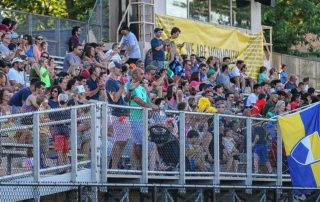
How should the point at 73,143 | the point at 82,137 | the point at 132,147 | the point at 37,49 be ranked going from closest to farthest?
the point at 73,143 < the point at 82,137 < the point at 132,147 < the point at 37,49

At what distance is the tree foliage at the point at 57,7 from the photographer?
46.6 m

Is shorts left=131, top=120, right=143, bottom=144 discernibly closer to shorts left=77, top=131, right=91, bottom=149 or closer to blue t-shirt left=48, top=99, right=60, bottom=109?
shorts left=77, top=131, right=91, bottom=149

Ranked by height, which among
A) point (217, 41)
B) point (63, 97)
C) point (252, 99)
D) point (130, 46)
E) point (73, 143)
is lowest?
point (73, 143)

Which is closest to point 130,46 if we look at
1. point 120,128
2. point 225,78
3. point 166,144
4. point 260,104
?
point 225,78

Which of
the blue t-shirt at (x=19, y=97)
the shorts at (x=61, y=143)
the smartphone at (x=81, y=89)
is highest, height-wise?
the smartphone at (x=81, y=89)

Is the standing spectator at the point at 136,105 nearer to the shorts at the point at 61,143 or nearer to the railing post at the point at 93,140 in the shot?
the railing post at the point at 93,140

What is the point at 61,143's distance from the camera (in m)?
17.5

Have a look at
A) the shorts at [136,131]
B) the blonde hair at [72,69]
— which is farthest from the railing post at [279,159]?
the shorts at [136,131]

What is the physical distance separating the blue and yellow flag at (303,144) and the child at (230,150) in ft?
3.32

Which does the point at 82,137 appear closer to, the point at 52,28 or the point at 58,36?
the point at 58,36

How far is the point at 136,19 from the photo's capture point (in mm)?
30703

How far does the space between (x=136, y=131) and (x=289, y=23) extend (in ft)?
97.0

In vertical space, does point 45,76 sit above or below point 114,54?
below

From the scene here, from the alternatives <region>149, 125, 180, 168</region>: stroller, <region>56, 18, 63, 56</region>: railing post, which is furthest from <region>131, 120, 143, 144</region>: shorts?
<region>56, 18, 63, 56</region>: railing post
